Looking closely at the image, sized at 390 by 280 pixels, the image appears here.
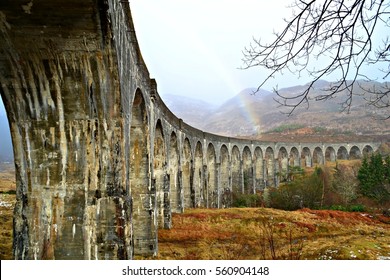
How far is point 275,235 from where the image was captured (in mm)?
15938

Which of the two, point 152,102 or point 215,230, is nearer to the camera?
point 152,102

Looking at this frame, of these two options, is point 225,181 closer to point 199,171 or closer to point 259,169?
point 199,171

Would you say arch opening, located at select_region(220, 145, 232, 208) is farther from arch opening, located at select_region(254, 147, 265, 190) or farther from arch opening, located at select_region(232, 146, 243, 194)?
arch opening, located at select_region(254, 147, 265, 190)

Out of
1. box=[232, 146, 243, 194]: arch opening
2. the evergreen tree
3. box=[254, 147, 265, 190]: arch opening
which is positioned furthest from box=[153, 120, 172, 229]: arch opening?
box=[254, 147, 265, 190]: arch opening

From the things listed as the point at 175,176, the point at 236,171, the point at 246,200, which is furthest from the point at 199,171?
the point at 236,171

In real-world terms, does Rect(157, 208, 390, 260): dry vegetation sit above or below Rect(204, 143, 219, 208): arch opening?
below

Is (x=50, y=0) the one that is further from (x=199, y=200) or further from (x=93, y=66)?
(x=199, y=200)

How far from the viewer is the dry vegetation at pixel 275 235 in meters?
11.7

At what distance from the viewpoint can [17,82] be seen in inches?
259

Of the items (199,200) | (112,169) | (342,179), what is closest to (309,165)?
(342,179)

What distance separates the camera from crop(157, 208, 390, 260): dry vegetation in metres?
11.7

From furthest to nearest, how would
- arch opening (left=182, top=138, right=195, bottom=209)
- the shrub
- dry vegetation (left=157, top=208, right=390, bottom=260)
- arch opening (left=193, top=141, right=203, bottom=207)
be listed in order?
the shrub
arch opening (left=193, top=141, right=203, bottom=207)
arch opening (left=182, top=138, right=195, bottom=209)
dry vegetation (left=157, top=208, right=390, bottom=260)

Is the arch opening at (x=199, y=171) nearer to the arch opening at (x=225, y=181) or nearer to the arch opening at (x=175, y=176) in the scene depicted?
the arch opening at (x=175, y=176)

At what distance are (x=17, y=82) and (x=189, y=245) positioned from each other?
9.43 meters
